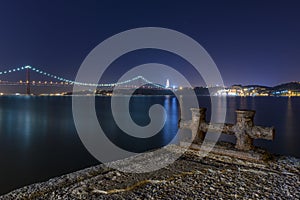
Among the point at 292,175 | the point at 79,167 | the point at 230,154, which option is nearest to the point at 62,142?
the point at 79,167

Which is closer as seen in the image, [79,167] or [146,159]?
[146,159]

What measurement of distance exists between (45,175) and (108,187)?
237 inches

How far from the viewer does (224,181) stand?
11.6 feet

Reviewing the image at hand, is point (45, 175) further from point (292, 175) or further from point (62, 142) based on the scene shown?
point (292, 175)

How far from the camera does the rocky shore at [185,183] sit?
3.13 metres

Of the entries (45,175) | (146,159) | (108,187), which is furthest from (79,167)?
(108,187)

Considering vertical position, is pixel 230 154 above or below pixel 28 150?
above

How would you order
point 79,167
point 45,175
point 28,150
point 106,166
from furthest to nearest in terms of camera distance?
point 28,150
point 79,167
point 45,175
point 106,166

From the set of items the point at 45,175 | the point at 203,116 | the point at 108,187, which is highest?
the point at 203,116

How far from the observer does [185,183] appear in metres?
3.48

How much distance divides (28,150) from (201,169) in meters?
10.8

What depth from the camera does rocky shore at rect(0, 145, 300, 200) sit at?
3129mm

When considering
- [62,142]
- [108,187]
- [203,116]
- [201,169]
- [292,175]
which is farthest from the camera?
[62,142]

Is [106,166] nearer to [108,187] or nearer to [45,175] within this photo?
[108,187]
